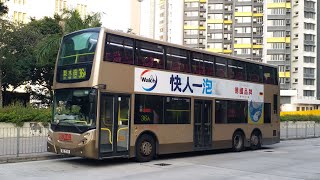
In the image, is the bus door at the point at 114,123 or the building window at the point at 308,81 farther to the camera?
the building window at the point at 308,81

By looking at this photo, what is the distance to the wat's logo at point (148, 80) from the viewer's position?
14.7m

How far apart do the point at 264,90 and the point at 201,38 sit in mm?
82534

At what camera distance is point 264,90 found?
21.2m

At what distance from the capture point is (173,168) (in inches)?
531

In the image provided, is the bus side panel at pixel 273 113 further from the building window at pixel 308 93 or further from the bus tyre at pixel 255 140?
the building window at pixel 308 93

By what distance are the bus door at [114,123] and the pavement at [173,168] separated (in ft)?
2.14

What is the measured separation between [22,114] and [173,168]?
494 inches

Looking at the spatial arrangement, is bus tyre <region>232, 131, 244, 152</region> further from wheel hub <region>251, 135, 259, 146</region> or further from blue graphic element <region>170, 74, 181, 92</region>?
blue graphic element <region>170, 74, 181, 92</region>

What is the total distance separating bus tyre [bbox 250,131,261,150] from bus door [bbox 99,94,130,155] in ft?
27.7

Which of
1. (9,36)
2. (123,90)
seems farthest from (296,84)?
(123,90)

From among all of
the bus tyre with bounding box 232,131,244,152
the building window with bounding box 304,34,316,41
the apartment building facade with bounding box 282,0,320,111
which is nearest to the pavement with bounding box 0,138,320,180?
the bus tyre with bounding box 232,131,244,152

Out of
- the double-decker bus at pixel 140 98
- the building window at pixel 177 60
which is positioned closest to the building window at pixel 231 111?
the double-decker bus at pixel 140 98

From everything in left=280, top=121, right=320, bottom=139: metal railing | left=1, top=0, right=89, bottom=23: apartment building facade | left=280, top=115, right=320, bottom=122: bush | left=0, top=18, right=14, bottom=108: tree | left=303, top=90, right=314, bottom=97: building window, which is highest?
left=1, top=0, right=89, bottom=23: apartment building facade

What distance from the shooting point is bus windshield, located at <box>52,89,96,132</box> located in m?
13.1
